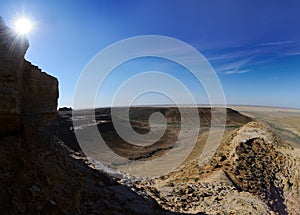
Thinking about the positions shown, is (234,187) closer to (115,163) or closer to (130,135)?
(115,163)

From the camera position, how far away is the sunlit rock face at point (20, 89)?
6.22 metres

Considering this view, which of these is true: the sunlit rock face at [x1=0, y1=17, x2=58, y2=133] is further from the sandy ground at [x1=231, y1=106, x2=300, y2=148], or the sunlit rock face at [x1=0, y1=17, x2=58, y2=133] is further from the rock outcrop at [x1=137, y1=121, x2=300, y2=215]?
the sandy ground at [x1=231, y1=106, x2=300, y2=148]

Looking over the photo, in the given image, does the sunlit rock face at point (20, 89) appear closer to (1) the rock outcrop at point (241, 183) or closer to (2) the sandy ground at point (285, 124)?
(1) the rock outcrop at point (241, 183)

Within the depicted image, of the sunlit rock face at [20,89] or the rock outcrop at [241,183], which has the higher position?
the sunlit rock face at [20,89]

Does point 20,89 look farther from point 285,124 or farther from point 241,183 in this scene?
point 285,124

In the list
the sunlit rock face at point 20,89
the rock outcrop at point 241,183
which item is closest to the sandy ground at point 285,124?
the rock outcrop at point 241,183

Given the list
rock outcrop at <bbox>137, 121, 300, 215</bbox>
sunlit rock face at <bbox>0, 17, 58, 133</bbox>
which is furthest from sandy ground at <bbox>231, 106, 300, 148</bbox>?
sunlit rock face at <bbox>0, 17, 58, 133</bbox>

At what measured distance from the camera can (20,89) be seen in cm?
674

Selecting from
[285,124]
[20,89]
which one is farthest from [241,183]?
[285,124]

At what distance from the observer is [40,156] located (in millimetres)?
7273

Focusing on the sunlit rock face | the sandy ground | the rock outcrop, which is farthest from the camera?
the sandy ground

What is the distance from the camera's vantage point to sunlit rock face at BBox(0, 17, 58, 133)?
6.22m

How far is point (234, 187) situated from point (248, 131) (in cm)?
819

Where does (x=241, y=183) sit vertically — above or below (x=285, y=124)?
above
